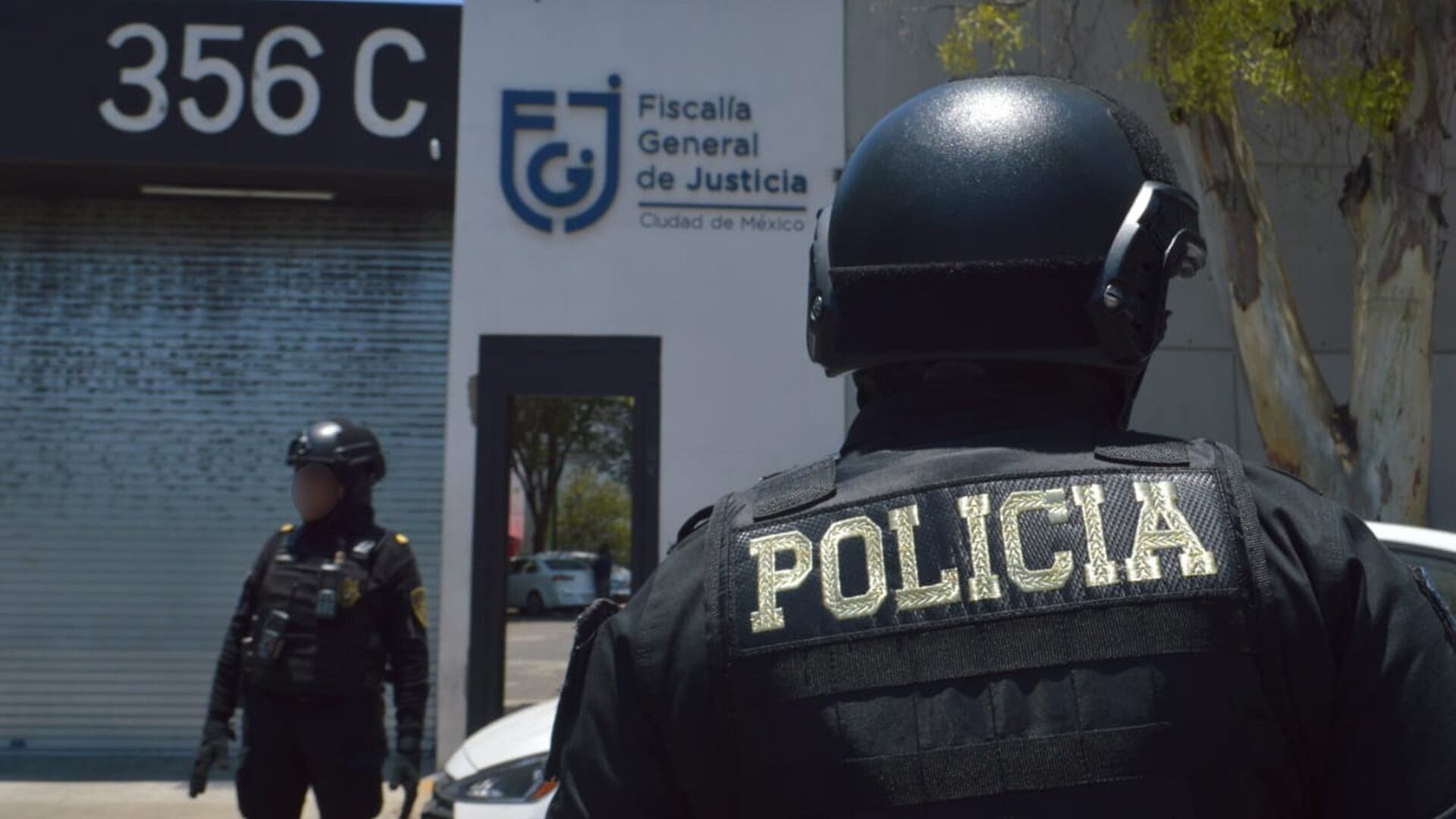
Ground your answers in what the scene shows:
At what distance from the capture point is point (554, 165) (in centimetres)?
921

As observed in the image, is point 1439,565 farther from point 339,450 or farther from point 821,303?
point 339,450

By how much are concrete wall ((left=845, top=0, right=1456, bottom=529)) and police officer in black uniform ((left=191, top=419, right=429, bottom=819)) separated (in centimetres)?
517

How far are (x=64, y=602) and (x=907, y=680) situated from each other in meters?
9.76

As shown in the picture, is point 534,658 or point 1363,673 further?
point 534,658

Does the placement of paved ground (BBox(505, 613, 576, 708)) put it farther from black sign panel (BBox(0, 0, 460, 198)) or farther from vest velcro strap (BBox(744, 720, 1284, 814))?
vest velcro strap (BBox(744, 720, 1284, 814))

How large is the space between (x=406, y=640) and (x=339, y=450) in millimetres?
744

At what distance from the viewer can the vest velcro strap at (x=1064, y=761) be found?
1181 millimetres

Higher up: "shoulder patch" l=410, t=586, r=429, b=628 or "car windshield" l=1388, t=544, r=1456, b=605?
"car windshield" l=1388, t=544, r=1456, b=605

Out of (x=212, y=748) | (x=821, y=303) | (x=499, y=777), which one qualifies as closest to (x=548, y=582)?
(x=212, y=748)

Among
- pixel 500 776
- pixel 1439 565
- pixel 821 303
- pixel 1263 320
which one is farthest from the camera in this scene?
pixel 1263 320

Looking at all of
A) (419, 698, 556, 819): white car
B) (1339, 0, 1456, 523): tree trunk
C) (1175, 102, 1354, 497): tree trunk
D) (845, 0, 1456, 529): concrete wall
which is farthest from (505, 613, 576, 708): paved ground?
(1339, 0, 1456, 523): tree trunk

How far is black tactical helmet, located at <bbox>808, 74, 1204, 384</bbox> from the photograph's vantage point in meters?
1.40

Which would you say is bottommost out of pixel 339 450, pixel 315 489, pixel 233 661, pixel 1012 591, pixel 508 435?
pixel 233 661

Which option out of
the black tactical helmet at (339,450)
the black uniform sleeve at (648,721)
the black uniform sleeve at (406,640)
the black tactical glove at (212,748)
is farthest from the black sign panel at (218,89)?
the black uniform sleeve at (648,721)
